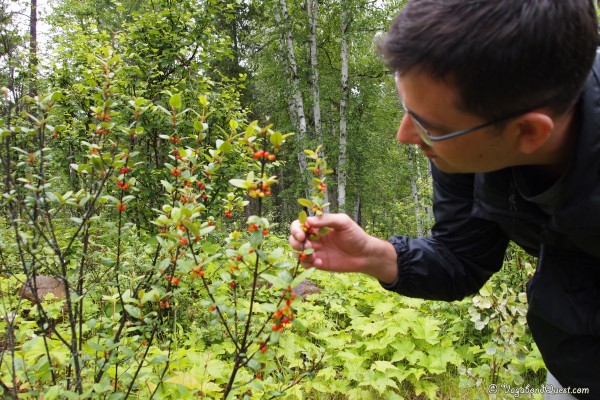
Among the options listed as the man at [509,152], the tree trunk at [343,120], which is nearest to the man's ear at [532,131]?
the man at [509,152]

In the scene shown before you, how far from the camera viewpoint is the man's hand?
1267 millimetres

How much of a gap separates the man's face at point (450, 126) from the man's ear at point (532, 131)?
0.10ft

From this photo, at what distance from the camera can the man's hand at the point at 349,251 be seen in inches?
49.9

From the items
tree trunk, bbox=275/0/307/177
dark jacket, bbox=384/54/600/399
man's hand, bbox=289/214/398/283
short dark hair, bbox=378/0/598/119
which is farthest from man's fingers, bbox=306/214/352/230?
tree trunk, bbox=275/0/307/177

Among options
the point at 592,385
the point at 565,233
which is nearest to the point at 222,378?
the point at 592,385

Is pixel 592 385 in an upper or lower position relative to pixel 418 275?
lower

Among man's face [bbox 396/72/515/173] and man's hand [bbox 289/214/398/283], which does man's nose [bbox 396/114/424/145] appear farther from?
man's hand [bbox 289/214/398/283]

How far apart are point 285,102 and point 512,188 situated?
1350 cm

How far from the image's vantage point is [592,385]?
1.26 meters

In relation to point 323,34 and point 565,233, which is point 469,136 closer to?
point 565,233

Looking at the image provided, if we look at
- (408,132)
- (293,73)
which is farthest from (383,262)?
(293,73)

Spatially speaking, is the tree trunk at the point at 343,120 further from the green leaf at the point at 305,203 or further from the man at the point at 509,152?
the green leaf at the point at 305,203

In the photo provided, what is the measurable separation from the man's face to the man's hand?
391 mm

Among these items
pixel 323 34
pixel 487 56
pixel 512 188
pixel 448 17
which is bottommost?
pixel 512 188
